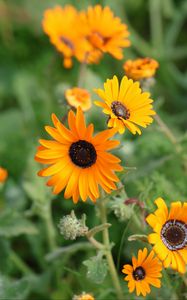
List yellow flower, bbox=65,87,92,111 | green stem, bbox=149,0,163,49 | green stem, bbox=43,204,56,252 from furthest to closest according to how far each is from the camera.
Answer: green stem, bbox=149,0,163,49
green stem, bbox=43,204,56,252
yellow flower, bbox=65,87,92,111

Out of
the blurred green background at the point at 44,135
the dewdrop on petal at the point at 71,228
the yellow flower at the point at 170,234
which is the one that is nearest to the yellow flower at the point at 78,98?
the blurred green background at the point at 44,135

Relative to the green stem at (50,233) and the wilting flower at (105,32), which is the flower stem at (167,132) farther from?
the green stem at (50,233)

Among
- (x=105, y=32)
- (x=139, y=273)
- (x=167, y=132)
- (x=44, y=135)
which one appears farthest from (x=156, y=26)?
(x=139, y=273)

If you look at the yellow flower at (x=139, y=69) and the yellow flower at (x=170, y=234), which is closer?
the yellow flower at (x=170, y=234)

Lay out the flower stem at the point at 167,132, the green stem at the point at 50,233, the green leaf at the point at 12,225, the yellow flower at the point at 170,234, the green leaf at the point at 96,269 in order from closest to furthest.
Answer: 1. the yellow flower at the point at 170,234
2. the green leaf at the point at 96,269
3. the flower stem at the point at 167,132
4. the green leaf at the point at 12,225
5. the green stem at the point at 50,233

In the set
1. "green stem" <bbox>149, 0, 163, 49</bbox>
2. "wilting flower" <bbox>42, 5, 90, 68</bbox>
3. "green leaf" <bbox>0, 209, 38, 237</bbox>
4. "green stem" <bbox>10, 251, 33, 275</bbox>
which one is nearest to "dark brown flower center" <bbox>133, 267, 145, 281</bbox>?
"green leaf" <bbox>0, 209, 38, 237</bbox>

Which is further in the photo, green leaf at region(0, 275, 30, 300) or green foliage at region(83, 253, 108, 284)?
green leaf at region(0, 275, 30, 300)

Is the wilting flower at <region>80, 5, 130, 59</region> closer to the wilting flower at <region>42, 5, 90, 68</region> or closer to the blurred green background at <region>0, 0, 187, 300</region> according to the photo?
the wilting flower at <region>42, 5, 90, 68</region>

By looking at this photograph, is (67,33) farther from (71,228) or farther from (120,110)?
(71,228)
